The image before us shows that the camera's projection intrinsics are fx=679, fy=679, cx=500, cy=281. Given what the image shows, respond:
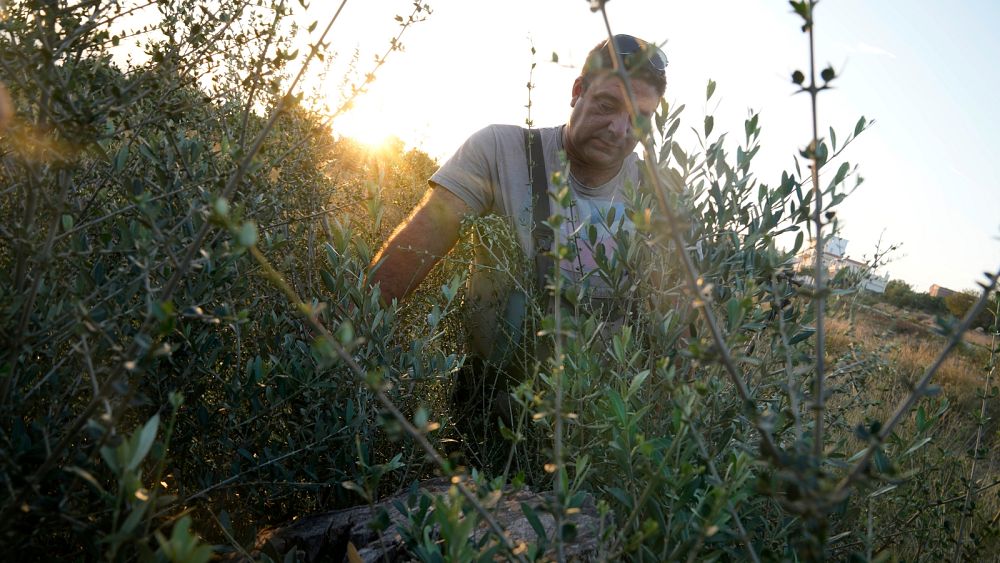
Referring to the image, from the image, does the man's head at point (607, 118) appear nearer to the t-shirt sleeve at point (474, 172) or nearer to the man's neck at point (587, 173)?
the man's neck at point (587, 173)

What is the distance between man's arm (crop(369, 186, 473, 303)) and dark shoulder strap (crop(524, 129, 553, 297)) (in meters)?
0.34

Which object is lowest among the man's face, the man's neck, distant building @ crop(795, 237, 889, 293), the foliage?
the foliage

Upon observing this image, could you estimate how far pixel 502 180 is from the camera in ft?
11.8

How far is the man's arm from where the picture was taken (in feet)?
9.55

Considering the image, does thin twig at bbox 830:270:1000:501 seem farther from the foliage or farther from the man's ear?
the man's ear

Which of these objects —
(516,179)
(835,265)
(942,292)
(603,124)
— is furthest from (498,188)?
(942,292)

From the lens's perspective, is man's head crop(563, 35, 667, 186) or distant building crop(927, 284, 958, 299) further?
distant building crop(927, 284, 958, 299)

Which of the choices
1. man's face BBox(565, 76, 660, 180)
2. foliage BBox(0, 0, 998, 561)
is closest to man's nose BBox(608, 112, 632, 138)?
man's face BBox(565, 76, 660, 180)

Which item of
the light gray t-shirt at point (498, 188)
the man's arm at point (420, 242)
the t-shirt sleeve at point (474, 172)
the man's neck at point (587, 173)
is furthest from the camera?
the man's neck at point (587, 173)

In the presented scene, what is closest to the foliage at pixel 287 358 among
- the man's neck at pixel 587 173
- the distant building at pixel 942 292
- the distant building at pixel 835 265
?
the distant building at pixel 835 265

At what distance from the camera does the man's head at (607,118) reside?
349 centimetres

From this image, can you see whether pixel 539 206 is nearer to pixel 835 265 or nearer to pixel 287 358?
pixel 835 265

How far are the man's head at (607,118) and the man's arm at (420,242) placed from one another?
0.73m

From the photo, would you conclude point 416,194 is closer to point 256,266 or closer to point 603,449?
point 256,266
